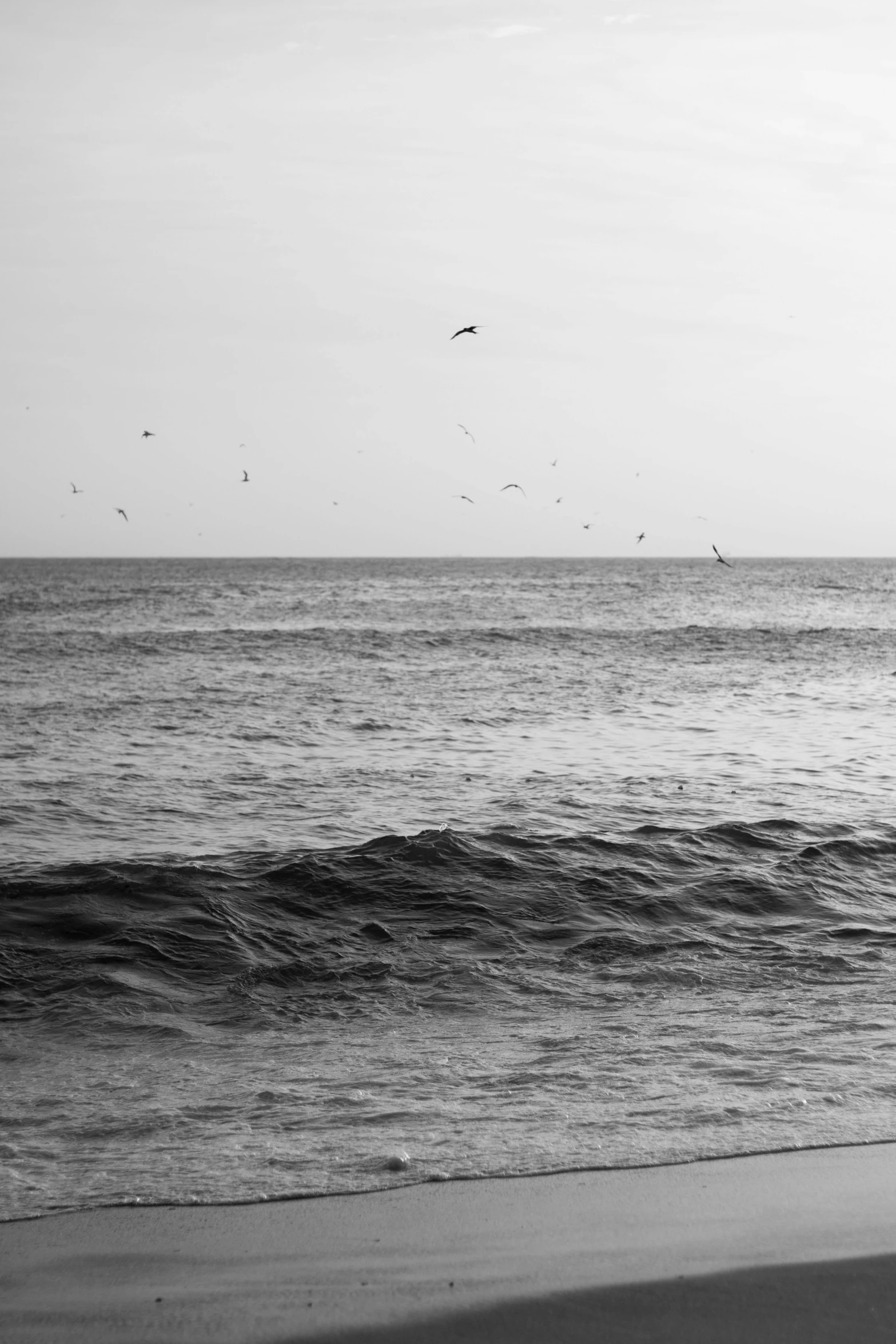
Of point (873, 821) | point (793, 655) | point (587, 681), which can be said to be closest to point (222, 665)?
point (587, 681)

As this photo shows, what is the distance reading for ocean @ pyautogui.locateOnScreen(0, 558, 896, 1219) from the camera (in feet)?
17.4

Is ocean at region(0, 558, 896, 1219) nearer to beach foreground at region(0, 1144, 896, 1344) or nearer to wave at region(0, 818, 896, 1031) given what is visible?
wave at region(0, 818, 896, 1031)

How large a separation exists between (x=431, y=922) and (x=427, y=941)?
448mm

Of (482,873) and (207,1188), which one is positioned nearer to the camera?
(207,1188)

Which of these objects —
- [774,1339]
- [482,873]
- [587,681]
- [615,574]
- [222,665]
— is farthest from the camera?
[615,574]

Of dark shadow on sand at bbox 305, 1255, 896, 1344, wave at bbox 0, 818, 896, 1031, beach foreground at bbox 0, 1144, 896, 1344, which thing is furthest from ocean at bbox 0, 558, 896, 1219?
dark shadow on sand at bbox 305, 1255, 896, 1344

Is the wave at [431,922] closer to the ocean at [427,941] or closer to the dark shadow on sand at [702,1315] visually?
the ocean at [427,941]

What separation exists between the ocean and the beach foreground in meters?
0.21

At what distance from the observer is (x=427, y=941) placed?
871cm

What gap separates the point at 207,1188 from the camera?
15.6 feet

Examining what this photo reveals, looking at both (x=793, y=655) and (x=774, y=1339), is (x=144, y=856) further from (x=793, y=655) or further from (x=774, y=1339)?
(x=793, y=655)

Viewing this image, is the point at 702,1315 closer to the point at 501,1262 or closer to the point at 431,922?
the point at 501,1262

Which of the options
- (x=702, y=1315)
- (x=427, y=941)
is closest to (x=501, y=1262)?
(x=702, y=1315)

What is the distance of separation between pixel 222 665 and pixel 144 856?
65.1 feet
